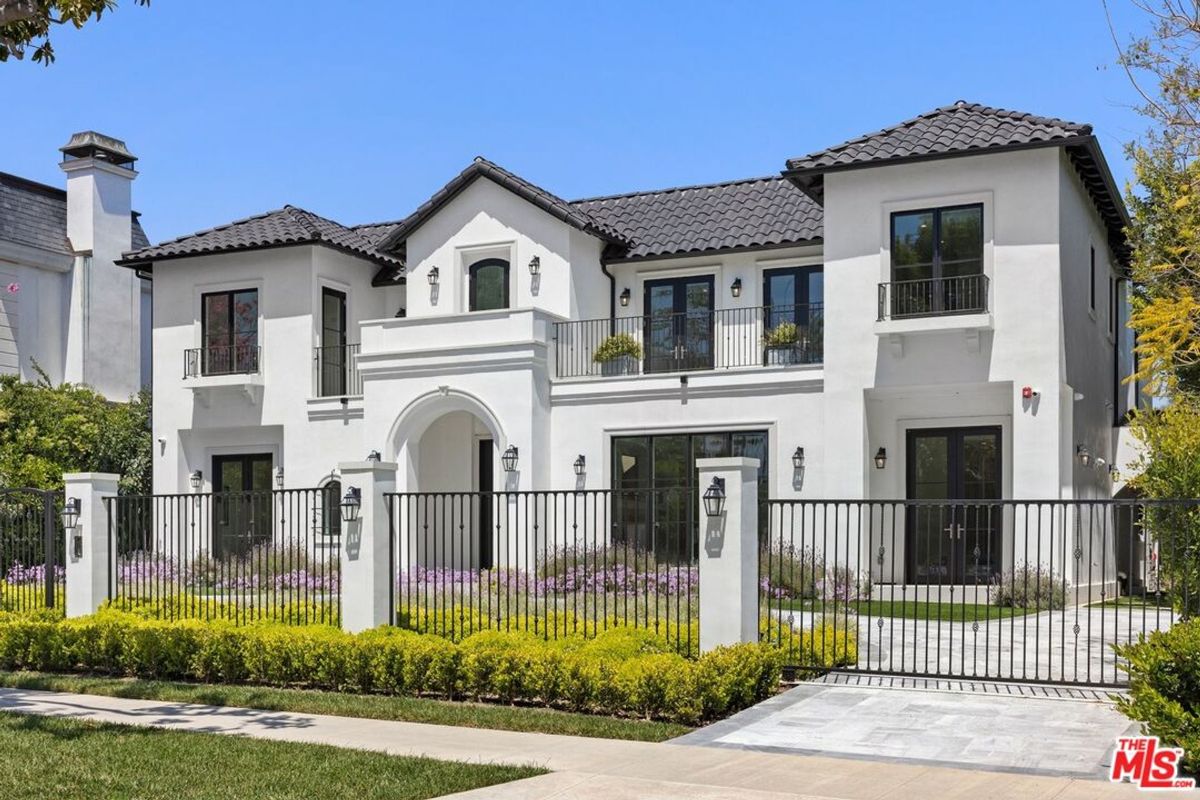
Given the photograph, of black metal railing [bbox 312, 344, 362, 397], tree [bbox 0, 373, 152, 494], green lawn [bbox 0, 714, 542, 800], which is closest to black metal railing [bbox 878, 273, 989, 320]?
black metal railing [bbox 312, 344, 362, 397]

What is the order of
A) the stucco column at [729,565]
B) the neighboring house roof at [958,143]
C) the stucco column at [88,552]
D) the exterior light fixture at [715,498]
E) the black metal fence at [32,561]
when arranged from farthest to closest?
the neighboring house roof at [958,143]
the black metal fence at [32,561]
the stucco column at [88,552]
the exterior light fixture at [715,498]
the stucco column at [729,565]

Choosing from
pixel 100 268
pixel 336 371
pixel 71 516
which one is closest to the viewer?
pixel 71 516

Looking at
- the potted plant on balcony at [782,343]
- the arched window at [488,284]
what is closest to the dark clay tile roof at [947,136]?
the potted plant on balcony at [782,343]

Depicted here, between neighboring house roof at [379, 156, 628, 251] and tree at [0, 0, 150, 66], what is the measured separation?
45.5 ft

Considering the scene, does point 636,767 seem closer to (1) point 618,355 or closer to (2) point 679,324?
(1) point 618,355

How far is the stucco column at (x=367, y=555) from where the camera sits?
1370cm

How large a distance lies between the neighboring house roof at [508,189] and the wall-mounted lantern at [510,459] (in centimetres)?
438

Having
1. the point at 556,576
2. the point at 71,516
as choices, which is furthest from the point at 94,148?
the point at 556,576

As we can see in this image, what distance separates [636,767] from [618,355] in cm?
1558

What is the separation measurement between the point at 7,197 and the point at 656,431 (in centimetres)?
1689

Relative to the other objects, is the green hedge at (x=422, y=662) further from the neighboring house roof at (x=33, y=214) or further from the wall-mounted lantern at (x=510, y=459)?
the neighboring house roof at (x=33, y=214)

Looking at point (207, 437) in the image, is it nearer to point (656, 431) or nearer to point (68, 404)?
point (68, 404)

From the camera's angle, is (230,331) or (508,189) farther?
(230,331)

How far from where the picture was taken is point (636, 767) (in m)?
8.95
